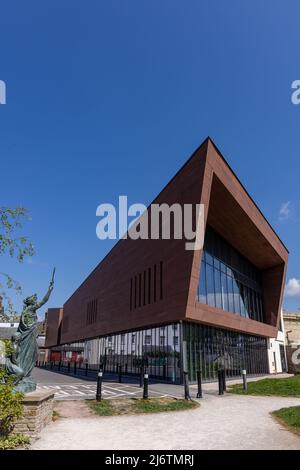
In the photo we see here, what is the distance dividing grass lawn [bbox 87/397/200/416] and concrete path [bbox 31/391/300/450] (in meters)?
0.69

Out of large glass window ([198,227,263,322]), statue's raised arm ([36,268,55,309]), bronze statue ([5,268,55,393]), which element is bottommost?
bronze statue ([5,268,55,393])

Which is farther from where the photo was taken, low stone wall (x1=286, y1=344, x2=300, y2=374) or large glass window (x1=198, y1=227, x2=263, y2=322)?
low stone wall (x1=286, y1=344, x2=300, y2=374)

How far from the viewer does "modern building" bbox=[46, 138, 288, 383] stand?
897 inches

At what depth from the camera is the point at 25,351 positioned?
9.17 m

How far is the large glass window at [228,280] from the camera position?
28258mm

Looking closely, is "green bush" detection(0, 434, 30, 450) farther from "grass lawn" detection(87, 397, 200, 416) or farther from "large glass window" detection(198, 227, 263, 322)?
"large glass window" detection(198, 227, 263, 322)

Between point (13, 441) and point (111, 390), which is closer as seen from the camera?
point (13, 441)

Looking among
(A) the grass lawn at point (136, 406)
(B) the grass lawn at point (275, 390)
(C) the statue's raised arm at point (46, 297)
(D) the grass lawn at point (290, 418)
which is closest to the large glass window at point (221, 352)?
(B) the grass lawn at point (275, 390)

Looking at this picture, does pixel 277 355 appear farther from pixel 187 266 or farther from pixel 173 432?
pixel 173 432

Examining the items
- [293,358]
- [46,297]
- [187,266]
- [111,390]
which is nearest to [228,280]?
[187,266]

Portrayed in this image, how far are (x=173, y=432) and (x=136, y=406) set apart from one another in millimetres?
4229

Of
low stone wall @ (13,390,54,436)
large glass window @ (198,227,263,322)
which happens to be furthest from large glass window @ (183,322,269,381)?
low stone wall @ (13,390,54,436)
